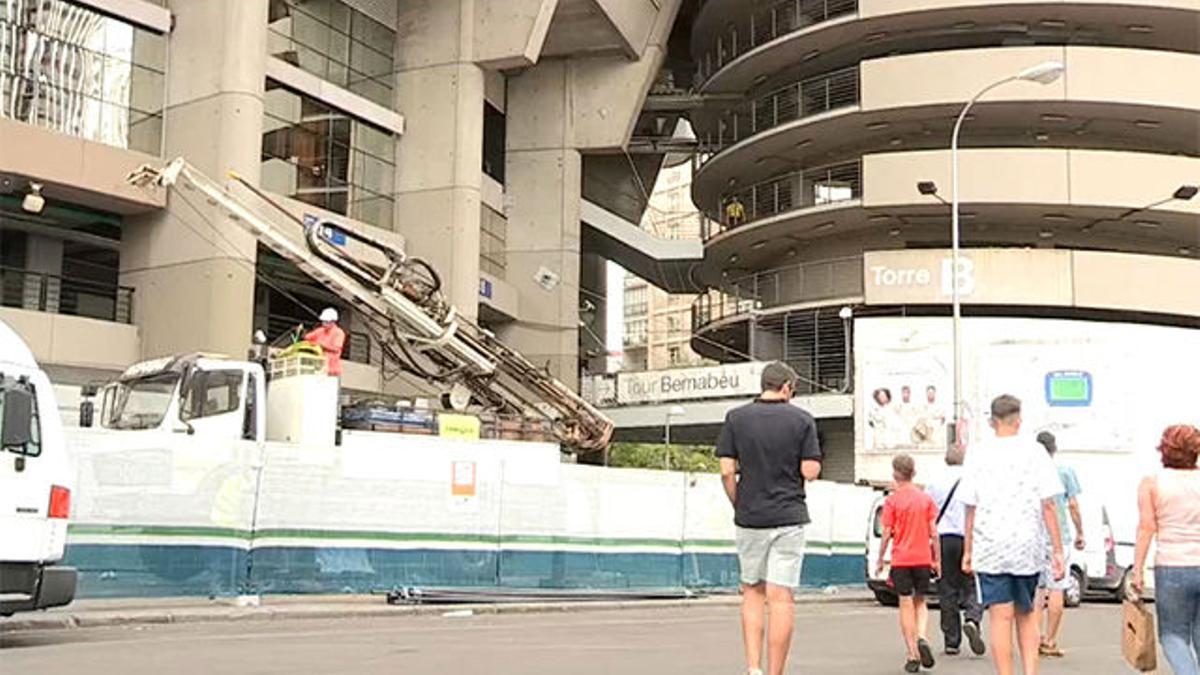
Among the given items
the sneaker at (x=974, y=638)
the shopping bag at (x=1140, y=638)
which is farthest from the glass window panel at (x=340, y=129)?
the shopping bag at (x=1140, y=638)

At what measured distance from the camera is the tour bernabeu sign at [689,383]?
3834cm

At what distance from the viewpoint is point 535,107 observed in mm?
41594

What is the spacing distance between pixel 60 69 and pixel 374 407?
10.6 meters

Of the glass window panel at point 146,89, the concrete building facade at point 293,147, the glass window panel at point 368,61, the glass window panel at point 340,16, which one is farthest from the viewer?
the glass window panel at point 368,61

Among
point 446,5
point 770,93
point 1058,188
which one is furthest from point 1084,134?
point 446,5

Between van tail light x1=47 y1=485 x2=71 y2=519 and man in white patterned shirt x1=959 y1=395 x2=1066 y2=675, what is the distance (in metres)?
7.35

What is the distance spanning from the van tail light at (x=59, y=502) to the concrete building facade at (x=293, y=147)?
13.8 meters

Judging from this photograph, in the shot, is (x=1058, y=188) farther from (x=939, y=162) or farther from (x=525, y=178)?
(x=525, y=178)

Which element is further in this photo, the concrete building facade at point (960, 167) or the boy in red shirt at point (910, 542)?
the concrete building facade at point (960, 167)

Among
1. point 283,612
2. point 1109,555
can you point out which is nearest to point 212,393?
point 283,612

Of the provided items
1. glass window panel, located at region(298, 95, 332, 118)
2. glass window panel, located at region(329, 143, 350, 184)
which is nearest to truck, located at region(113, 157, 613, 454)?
glass window panel, located at region(329, 143, 350, 184)

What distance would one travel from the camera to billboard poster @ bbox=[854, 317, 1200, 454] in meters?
30.4

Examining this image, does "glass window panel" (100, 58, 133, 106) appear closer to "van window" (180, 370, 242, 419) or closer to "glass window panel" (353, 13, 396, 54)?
"glass window panel" (353, 13, 396, 54)

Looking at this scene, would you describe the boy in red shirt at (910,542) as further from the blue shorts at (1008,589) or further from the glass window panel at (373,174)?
the glass window panel at (373,174)
